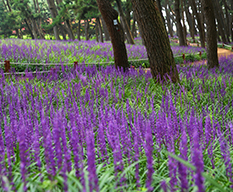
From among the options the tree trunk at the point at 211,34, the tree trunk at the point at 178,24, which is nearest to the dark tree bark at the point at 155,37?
the tree trunk at the point at 211,34

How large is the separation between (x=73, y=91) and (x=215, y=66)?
6.56 m

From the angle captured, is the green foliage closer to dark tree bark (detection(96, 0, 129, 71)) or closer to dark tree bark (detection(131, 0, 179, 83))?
dark tree bark (detection(96, 0, 129, 71))

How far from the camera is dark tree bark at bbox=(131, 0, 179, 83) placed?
557 cm

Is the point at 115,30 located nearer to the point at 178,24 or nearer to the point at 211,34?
the point at 211,34

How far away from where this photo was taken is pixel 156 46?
568 centimetres

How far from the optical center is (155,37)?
564 centimetres

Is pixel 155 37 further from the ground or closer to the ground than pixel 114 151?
further from the ground

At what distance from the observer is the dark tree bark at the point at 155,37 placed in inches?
219

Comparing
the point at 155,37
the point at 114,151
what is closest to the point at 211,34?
the point at 155,37

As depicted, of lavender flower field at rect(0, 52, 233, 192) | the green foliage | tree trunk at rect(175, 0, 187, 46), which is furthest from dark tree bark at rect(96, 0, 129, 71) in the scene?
the green foliage

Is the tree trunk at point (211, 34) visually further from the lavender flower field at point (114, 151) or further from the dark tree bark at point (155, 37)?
the lavender flower field at point (114, 151)

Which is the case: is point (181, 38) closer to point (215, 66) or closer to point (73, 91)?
point (215, 66)

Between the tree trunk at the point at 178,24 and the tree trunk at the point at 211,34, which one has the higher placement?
the tree trunk at the point at 178,24

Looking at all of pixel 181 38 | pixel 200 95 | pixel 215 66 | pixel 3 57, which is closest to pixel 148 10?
pixel 200 95
